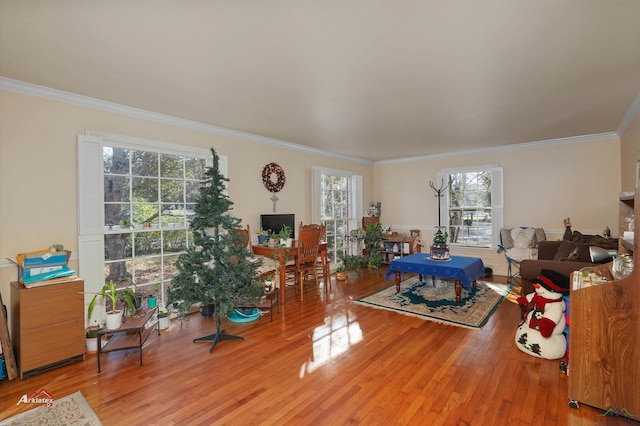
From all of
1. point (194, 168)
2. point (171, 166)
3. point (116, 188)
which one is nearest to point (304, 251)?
point (194, 168)

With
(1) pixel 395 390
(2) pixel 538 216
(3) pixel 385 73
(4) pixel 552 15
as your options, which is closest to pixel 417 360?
(1) pixel 395 390

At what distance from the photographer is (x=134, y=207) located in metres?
3.67

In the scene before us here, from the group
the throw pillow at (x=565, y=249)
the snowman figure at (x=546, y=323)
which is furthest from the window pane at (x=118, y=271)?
the throw pillow at (x=565, y=249)

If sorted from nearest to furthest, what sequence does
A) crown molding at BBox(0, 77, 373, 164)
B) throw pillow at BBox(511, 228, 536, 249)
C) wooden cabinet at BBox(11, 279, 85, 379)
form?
wooden cabinet at BBox(11, 279, 85, 379) < crown molding at BBox(0, 77, 373, 164) < throw pillow at BBox(511, 228, 536, 249)

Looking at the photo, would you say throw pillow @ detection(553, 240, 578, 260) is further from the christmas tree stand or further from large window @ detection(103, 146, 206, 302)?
large window @ detection(103, 146, 206, 302)

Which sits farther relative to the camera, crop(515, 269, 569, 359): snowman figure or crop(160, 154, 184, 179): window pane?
crop(160, 154, 184, 179): window pane

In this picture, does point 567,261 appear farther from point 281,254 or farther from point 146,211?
point 146,211

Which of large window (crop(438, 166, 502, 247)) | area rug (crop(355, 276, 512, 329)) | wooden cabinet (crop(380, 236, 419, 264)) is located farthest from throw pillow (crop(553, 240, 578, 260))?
wooden cabinet (crop(380, 236, 419, 264))

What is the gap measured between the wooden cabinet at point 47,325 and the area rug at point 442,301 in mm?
3199

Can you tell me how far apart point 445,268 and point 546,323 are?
→ 1.50 metres

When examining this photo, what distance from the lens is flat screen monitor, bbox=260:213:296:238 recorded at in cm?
495

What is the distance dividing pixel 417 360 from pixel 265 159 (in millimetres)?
3669

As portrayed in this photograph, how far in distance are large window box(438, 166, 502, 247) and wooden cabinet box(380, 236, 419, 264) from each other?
908 mm

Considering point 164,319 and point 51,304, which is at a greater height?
point 51,304
